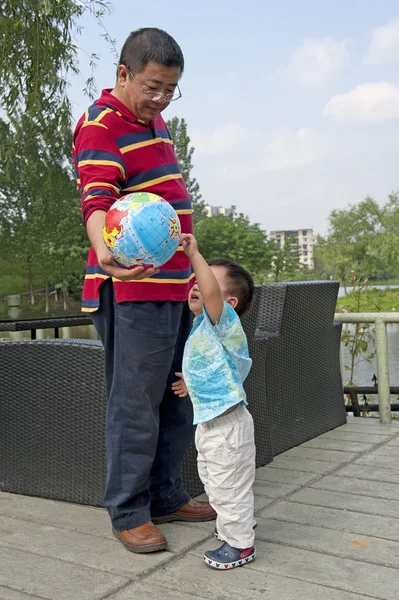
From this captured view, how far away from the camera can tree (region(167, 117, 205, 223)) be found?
2940 inches

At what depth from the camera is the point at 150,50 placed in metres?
2.39

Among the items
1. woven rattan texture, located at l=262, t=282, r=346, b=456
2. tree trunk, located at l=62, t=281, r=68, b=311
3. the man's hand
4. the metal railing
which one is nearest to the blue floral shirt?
the man's hand

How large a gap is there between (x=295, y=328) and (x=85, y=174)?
1955mm

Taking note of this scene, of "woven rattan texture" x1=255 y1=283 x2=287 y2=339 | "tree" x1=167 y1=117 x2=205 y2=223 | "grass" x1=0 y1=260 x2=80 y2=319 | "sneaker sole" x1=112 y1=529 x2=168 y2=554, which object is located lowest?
"sneaker sole" x1=112 y1=529 x2=168 y2=554

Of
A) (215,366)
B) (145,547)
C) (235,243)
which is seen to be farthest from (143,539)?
(235,243)

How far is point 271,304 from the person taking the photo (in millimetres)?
3984

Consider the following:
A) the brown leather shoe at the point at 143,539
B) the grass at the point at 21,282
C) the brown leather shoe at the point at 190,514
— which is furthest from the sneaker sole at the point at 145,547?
the grass at the point at 21,282

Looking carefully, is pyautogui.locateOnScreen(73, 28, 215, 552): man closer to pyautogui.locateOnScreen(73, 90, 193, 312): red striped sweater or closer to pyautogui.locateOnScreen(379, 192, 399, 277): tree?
pyautogui.locateOnScreen(73, 90, 193, 312): red striped sweater

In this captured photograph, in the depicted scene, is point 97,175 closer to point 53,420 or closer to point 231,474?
point 231,474

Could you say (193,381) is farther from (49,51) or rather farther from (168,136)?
(49,51)

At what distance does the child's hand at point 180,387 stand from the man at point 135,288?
0.07 metres

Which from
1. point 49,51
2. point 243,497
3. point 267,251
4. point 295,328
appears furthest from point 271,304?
point 267,251

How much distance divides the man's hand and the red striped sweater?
9.5 inches

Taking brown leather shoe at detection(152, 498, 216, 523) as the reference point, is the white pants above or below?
Result: above
